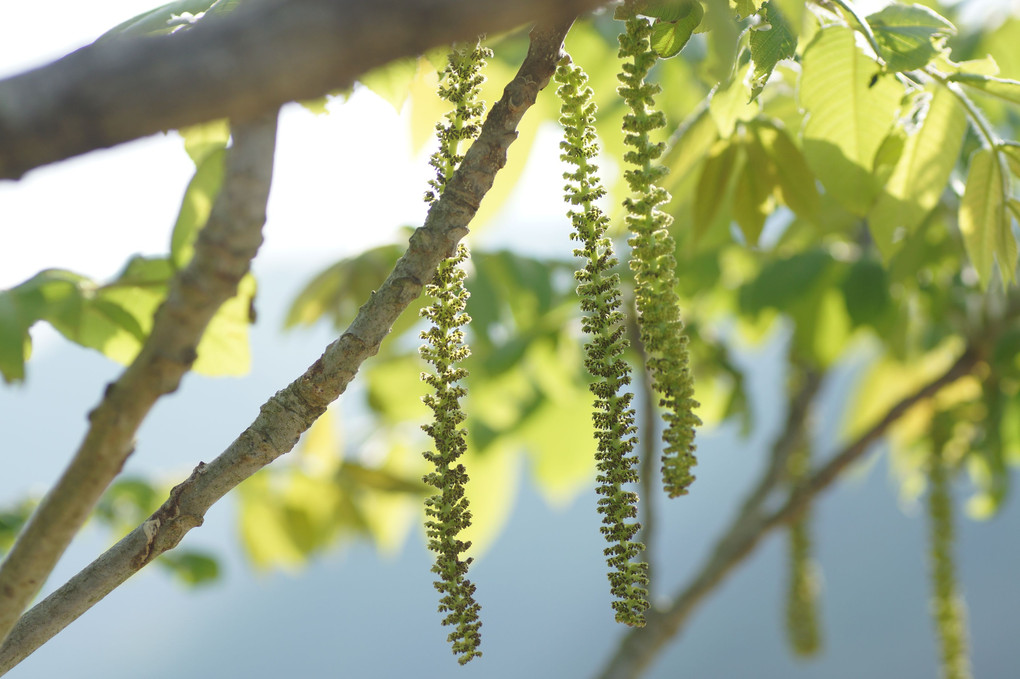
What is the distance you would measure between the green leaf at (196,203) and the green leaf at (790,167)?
42 cm

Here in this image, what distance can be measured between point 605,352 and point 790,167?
1.21 ft

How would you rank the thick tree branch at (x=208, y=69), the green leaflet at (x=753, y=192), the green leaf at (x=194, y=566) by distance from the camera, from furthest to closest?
the green leaf at (x=194, y=566), the green leaflet at (x=753, y=192), the thick tree branch at (x=208, y=69)

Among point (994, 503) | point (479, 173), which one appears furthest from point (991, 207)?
point (994, 503)

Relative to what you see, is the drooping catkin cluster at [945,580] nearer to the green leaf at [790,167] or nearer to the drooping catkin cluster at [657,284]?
the green leaf at [790,167]

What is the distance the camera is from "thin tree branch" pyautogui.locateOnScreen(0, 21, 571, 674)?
0.41 metres

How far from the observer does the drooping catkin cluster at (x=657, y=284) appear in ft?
1.49

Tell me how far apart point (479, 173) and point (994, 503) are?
Answer: 1.39 m

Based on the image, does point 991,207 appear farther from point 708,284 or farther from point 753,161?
point 708,284

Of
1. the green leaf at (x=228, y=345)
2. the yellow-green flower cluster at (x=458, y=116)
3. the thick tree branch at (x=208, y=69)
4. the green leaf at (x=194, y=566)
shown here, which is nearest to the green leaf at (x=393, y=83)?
the yellow-green flower cluster at (x=458, y=116)

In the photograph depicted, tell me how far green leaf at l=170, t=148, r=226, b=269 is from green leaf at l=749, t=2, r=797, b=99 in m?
0.36

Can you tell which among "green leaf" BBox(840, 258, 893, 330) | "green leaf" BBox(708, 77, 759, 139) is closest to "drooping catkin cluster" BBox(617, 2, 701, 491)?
"green leaf" BBox(708, 77, 759, 139)

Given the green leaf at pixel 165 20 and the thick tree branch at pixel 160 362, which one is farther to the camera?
the green leaf at pixel 165 20

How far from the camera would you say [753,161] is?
2.37 feet

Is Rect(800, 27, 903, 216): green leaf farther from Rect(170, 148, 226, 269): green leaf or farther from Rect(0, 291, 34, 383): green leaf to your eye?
Rect(0, 291, 34, 383): green leaf
